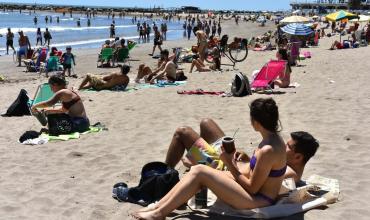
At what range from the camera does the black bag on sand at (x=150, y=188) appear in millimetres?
3900

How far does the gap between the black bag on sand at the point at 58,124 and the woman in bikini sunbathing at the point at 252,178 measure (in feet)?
9.94

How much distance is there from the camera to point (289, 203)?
359 cm

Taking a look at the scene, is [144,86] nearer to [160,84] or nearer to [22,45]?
[160,84]

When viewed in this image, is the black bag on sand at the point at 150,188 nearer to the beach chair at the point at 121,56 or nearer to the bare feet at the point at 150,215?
the bare feet at the point at 150,215

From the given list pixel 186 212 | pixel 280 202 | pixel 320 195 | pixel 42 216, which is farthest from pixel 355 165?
pixel 42 216

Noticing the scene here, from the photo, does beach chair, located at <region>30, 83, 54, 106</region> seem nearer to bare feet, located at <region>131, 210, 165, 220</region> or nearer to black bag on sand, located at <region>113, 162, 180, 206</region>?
black bag on sand, located at <region>113, 162, 180, 206</region>

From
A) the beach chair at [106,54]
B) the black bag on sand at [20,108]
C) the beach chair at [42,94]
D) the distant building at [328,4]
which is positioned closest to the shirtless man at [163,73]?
the beach chair at [42,94]

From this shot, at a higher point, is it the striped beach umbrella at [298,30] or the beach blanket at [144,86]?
→ the striped beach umbrella at [298,30]

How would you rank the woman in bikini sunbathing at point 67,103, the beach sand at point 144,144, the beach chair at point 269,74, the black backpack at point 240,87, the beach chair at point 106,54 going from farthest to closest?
the beach chair at point 106,54, the beach chair at point 269,74, the black backpack at point 240,87, the woman in bikini sunbathing at point 67,103, the beach sand at point 144,144

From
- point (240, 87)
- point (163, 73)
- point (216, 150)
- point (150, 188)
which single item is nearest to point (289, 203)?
point (216, 150)

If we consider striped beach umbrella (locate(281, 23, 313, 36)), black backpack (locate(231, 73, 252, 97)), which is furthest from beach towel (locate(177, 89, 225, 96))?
striped beach umbrella (locate(281, 23, 313, 36))

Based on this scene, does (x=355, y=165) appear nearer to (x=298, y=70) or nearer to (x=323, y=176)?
(x=323, y=176)

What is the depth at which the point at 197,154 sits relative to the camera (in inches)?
169

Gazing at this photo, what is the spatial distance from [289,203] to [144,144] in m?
2.62
